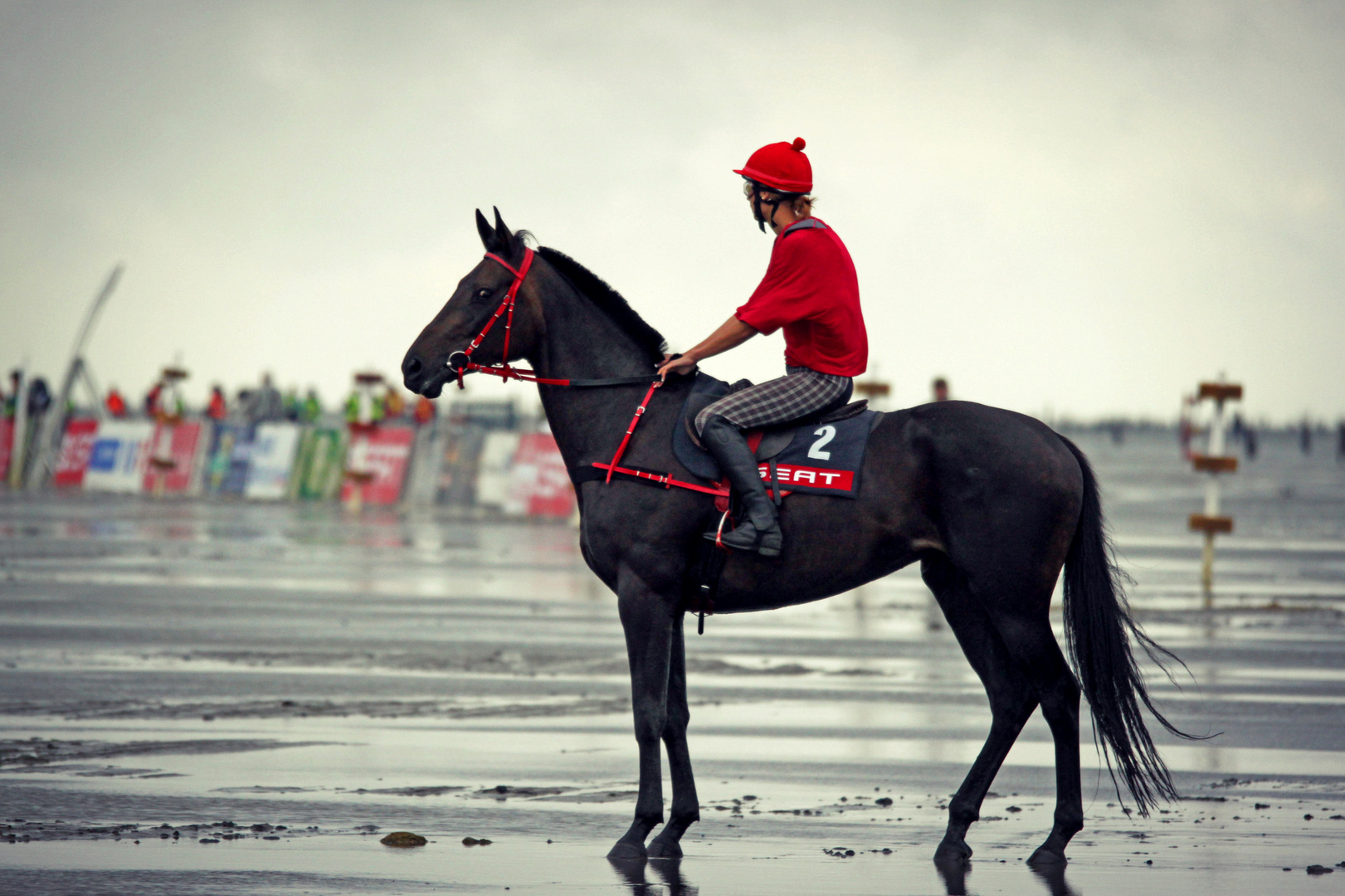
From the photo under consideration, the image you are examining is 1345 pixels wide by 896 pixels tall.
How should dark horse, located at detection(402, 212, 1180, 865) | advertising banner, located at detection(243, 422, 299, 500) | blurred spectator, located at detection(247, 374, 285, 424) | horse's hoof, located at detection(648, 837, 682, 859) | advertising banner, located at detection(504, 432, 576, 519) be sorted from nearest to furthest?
horse's hoof, located at detection(648, 837, 682, 859) < dark horse, located at detection(402, 212, 1180, 865) < advertising banner, located at detection(504, 432, 576, 519) < advertising banner, located at detection(243, 422, 299, 500) < blurred spectator, located at detection(247, 374, 285, 424)

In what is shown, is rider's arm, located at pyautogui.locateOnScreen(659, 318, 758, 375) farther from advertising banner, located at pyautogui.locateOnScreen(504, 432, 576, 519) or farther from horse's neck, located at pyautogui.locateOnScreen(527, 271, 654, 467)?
advertising banner, located at pyautogui.locateOnScreen(504, 432, 576, 519)

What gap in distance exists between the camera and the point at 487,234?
283 inches

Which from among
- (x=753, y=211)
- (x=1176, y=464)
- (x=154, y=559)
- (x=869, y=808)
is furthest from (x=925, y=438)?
(x=1176, y=464)

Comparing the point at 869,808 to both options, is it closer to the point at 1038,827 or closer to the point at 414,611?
the point at 1038,827

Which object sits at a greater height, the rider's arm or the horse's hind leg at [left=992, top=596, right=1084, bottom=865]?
the rider's arm

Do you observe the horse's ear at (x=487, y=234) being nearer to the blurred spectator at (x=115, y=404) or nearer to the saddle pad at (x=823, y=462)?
the saddle pad at (x=823, y=462)

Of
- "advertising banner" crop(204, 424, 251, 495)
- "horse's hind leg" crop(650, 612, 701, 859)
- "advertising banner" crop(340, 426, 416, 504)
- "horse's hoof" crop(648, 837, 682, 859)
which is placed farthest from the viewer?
"advertising banner" crop(204, 424, 251, 495)

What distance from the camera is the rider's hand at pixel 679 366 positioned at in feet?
22.9

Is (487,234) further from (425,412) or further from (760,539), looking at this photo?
(425,412)

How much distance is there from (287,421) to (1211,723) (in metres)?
30.9

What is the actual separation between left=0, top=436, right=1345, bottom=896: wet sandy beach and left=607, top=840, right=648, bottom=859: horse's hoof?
6.3 inches

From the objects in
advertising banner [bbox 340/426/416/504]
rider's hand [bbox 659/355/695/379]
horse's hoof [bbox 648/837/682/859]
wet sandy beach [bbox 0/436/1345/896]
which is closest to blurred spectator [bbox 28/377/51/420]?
advertising banner [bbox 340/426/416/504]

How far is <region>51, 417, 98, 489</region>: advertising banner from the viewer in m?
38.5

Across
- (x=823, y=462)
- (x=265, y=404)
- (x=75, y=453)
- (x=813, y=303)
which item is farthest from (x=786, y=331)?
(x=75, y=453)
